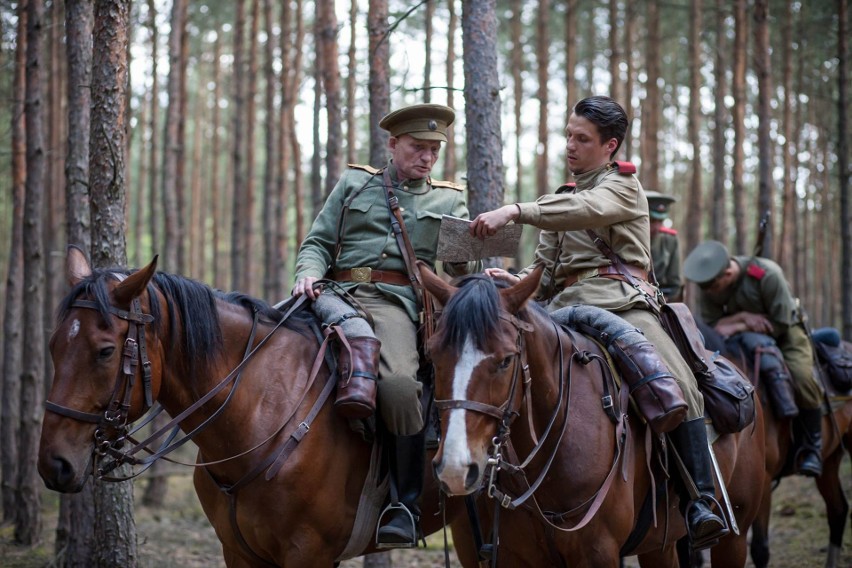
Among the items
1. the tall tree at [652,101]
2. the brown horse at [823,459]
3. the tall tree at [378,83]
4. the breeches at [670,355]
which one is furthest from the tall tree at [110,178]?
the tall tree at [652,101]

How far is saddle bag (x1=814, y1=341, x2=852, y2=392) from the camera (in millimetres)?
8609

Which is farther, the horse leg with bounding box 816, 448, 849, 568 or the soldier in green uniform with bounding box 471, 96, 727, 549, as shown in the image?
the horse leg with bounding box 816, 448, 849, 568

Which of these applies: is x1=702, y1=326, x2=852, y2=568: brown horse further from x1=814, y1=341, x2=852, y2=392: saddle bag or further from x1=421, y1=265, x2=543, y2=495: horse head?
x1=421, y1=265, x2=543, y2=495: horse head

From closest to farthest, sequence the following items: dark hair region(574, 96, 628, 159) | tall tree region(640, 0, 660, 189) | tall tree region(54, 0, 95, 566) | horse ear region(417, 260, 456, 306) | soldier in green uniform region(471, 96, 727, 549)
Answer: horse ear region(417, 260, 456, 306) < soldier in green uniform region(471, 96, 727, 549) < dark hair region(574, 96, 628, 159) < tall tree region(54, 0, 95, 566) < tall tree region(640, 0, 660, 189)

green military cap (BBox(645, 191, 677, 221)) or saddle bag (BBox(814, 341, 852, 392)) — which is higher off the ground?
green military cap (BBox(645, 191, 677, 221))

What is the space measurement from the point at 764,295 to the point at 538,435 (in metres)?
4.78

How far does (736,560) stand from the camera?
604cm

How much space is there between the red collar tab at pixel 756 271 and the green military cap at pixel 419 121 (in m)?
4.04

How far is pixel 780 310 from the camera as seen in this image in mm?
7992

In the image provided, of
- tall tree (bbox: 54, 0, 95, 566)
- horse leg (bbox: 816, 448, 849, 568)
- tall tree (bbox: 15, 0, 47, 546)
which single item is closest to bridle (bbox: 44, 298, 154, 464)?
tall tree (bbox: 54, 0, 95, 566)

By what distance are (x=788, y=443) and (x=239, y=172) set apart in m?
12.1

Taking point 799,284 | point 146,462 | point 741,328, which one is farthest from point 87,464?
point 799,284

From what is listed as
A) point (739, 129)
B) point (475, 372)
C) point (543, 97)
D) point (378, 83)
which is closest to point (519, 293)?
point (475, 372)

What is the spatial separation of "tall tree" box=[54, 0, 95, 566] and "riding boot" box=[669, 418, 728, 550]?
182 inches
